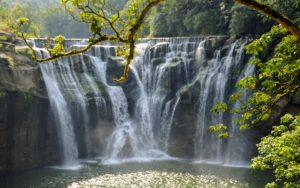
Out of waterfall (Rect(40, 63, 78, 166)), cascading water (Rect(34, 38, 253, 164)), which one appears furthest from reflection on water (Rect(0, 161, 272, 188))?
cascading water (Rect(34, 38, 253, 164))

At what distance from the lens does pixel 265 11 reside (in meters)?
5.11

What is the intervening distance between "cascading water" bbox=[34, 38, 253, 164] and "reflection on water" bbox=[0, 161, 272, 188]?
276 centimetres

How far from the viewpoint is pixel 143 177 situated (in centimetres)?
2172

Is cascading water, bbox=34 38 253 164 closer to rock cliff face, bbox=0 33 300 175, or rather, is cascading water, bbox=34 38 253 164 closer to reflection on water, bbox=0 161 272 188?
rock cliff face, bbox=0 33 300 175

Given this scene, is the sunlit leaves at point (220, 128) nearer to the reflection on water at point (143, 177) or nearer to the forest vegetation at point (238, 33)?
the forest vegetation at point (238, 33)

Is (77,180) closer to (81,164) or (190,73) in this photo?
(81,164)

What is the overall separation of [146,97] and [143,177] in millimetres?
10145

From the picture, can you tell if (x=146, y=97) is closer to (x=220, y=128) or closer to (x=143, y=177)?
(x=143, y=177)

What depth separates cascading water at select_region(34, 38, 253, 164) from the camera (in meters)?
27.0

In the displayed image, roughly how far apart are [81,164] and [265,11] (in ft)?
72.6

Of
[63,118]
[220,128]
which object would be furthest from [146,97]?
[220,128]

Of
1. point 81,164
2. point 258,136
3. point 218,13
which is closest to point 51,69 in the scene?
point 81,164

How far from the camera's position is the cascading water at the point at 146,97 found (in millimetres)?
27047

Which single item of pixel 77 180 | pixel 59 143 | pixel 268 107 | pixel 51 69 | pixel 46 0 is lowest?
pixel 77 180
